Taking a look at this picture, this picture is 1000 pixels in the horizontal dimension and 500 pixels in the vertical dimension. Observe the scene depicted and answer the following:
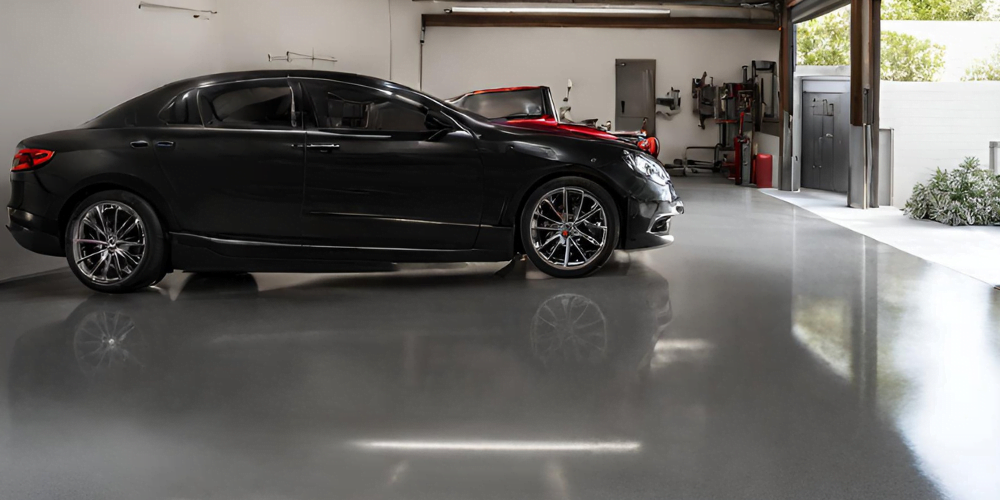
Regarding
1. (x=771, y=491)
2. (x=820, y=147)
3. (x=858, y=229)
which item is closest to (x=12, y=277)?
(x=771, y=491)

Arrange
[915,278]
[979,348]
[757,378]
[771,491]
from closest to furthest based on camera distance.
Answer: [771,491] → [757,378] → [979,348] → [915,278]

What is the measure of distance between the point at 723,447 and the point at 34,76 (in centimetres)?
566

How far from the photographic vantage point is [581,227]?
5617mm

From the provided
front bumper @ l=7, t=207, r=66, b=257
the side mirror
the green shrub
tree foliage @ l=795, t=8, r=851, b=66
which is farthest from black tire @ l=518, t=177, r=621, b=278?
tree foliage @ l=795, t=8, r=851, b=66

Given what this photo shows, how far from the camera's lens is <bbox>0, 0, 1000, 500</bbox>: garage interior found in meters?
2.57

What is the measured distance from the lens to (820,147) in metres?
13.9

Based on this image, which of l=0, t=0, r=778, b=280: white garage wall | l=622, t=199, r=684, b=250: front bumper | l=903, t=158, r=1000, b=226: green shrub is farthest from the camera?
l=903, t=158, r=1000, b=226: green shrub

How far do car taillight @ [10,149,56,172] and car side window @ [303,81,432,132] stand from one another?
1.54 m

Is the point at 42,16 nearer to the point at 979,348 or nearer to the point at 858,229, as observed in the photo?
the point at 979,348

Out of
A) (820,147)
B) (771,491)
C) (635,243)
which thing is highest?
(820,147)

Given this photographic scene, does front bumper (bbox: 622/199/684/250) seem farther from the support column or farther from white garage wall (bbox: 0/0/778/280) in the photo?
the support column

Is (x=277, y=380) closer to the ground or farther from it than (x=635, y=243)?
closer to the ground

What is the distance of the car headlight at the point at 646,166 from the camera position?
18.4ft

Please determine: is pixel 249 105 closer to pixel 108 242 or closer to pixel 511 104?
pixel 108 242
